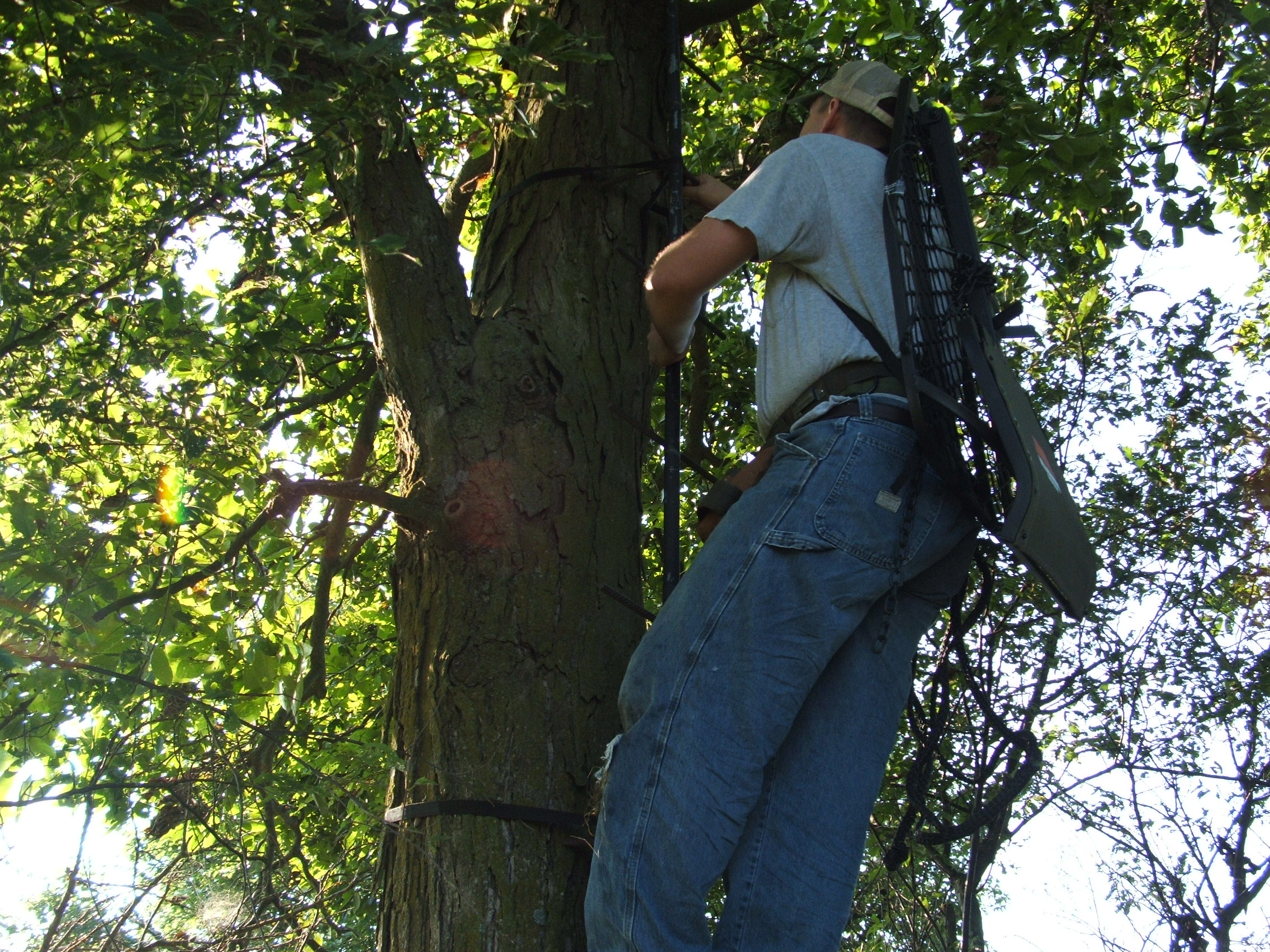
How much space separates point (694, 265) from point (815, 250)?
0.84 ft

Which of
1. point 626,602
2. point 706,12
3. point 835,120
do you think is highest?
point 706,12

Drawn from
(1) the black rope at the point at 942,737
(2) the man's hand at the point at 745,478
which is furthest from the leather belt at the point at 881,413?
(1) the black rope at the point at 942,737

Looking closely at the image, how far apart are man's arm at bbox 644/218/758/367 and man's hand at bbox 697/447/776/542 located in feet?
1.12

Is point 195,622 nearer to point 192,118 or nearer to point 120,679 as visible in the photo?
point 120,679

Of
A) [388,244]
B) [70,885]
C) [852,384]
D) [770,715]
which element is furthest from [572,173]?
[70,885]

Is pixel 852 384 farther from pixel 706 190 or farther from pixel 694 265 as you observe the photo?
pixel 706 190

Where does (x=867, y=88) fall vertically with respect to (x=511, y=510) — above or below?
above

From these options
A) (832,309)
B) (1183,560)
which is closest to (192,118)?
(832,309)

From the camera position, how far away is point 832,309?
2.15 metres

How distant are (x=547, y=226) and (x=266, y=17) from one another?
2.86 ft

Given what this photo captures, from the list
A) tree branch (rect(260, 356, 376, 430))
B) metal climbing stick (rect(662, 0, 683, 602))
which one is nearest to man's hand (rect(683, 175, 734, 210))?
metal climbing stick (rect(662, 0, 683, 602))

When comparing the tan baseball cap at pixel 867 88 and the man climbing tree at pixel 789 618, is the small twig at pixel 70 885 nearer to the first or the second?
the man climbing tree at pixel 789 618

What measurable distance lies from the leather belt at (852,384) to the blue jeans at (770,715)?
0.06 meters

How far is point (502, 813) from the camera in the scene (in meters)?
2.13
